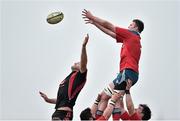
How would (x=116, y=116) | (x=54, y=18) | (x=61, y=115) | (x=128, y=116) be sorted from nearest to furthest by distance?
(x=61, y=115) < (x=116, y=116) < (x=128, y=116) < (x=54, y=18)

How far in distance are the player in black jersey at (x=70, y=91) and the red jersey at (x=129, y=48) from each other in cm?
116

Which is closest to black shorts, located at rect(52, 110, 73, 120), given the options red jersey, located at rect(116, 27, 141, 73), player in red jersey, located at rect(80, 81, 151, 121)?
player in red jersey, located at rect(80, 81, 151, 121)

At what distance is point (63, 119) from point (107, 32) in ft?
9.06

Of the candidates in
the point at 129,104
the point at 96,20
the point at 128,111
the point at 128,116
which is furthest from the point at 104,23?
the point at 128,116

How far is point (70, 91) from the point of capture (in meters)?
20.0

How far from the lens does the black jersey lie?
19938 millimetres

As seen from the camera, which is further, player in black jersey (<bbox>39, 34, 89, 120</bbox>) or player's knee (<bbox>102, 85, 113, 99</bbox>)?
Answer: player's knee (<bbox>102, 85, 113, 99</bbox>)

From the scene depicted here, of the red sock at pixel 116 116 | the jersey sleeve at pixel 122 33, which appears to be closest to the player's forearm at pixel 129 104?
the red sock at pixel 116 116

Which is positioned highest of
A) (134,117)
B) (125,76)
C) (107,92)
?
(125,76)

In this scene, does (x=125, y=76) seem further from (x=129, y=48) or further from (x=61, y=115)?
(x=61, y=115)

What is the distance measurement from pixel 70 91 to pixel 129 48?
2.05 m

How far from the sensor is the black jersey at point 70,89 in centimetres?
1994

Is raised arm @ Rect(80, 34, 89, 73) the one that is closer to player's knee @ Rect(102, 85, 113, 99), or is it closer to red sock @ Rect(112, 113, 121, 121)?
player's knee @ Rect(102, 85, 113, 99)

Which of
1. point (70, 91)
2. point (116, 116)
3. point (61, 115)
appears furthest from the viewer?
point (116, 116)
